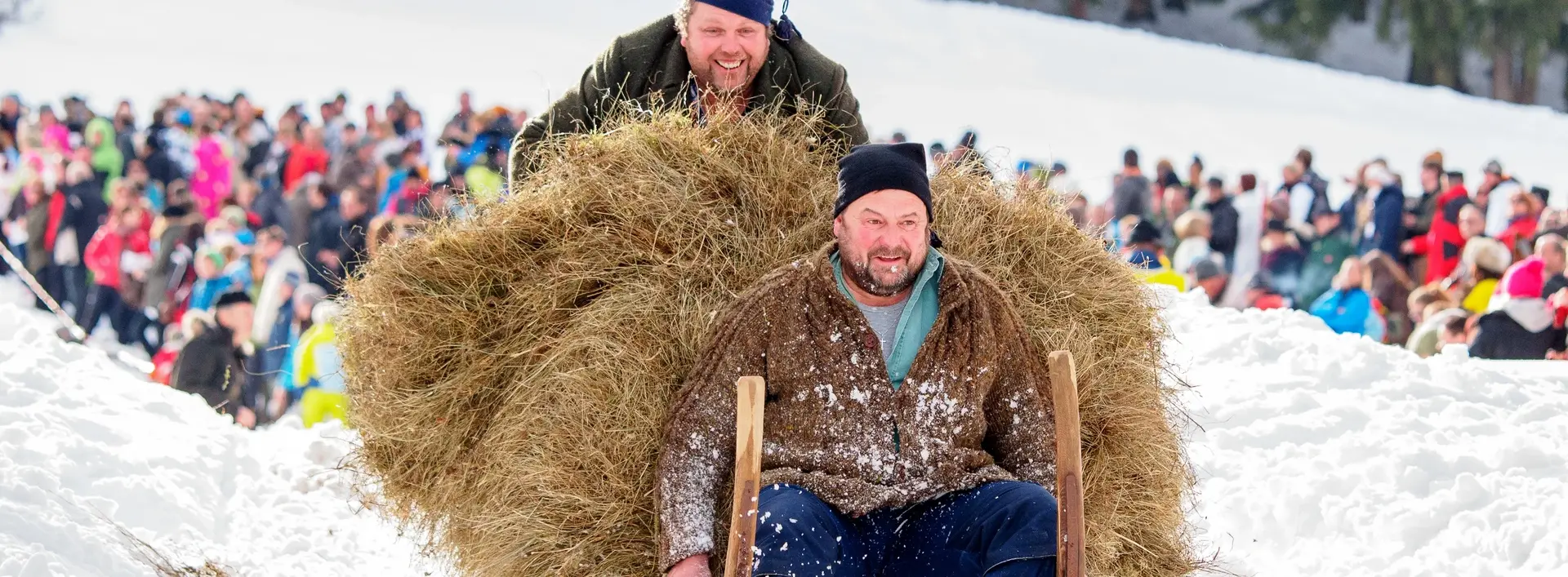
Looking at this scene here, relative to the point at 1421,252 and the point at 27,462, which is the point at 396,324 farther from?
the point at 1421,252

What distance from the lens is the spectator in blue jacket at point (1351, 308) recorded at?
7.75m

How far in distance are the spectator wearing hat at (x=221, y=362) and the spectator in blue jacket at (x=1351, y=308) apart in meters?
5.84

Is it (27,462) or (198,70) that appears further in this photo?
(198,70)

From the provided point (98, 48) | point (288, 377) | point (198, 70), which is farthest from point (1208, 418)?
point (98, 48)

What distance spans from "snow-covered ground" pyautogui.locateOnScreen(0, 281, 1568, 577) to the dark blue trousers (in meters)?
1.28

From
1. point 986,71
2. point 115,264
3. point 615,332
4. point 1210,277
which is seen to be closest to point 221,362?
point 115,264

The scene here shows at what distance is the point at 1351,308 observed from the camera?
7.75m

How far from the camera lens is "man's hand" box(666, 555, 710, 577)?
313cm

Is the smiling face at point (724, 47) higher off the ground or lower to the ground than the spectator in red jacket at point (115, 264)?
higher

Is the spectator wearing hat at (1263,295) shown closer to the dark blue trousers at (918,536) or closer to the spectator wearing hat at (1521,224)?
the spectator wearing hat at (1521,224)

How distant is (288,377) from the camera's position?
8094mm

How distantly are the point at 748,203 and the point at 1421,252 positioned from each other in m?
6.94

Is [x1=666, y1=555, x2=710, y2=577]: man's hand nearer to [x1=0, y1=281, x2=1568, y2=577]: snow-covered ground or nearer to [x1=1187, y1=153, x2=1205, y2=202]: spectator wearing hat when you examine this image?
[x1=0, y1=281, x2=1568, y2=577]: snow-covered ground

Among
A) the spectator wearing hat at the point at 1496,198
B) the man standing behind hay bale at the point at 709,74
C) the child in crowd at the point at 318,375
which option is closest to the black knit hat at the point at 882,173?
the man standing behind hay bale at the point at 709,74
